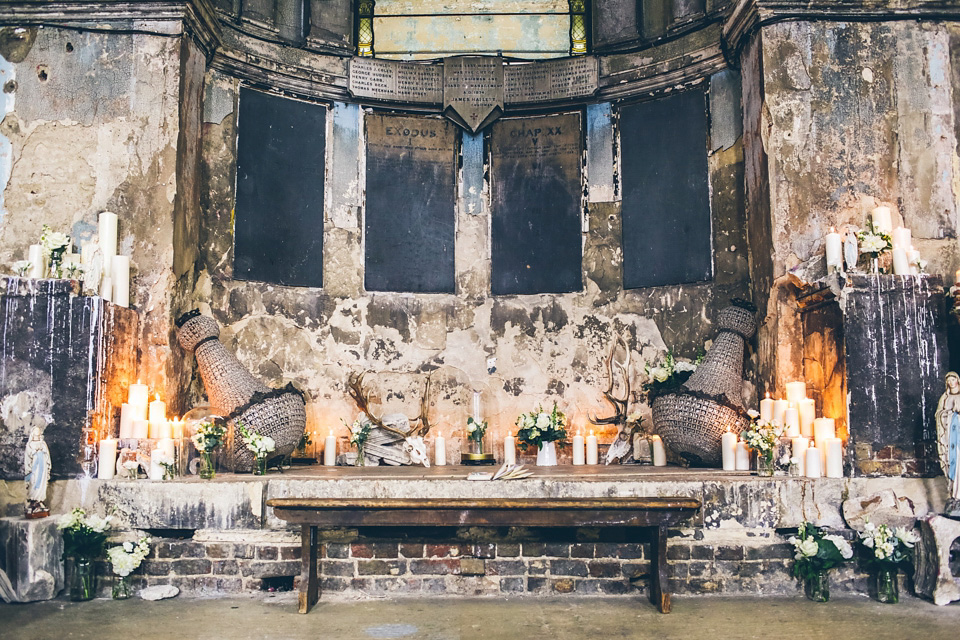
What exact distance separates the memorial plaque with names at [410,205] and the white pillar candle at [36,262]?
323 centimetres

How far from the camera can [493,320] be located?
9133 millimetres

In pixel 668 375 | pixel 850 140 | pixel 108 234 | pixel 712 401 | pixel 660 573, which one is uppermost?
pixel 850 140

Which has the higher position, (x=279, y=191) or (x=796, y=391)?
(x=279, y=191)

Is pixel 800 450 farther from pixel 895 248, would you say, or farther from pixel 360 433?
pixel 360 433

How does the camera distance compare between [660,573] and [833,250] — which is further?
[833,250]

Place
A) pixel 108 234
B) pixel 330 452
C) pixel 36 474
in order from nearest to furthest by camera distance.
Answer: pixel 36 474 < pixel 108 234 < pixel 330 452

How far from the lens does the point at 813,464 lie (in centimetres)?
616

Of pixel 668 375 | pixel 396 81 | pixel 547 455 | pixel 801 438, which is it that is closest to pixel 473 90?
pixel 396 81

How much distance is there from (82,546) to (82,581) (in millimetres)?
231

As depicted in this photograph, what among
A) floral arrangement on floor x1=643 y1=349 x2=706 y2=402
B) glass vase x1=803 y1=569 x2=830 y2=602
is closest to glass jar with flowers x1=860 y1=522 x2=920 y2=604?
glass vase x1=803 y1=569 x2=830 y2=602

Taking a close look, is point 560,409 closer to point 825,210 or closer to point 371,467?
point 371,467

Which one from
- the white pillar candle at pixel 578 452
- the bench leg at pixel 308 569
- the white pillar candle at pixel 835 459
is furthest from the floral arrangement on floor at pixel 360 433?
the white pillar candle at pixel 835 459

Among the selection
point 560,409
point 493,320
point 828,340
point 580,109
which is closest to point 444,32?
point 580,109

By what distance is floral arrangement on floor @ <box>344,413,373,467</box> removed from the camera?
26.6 feet
